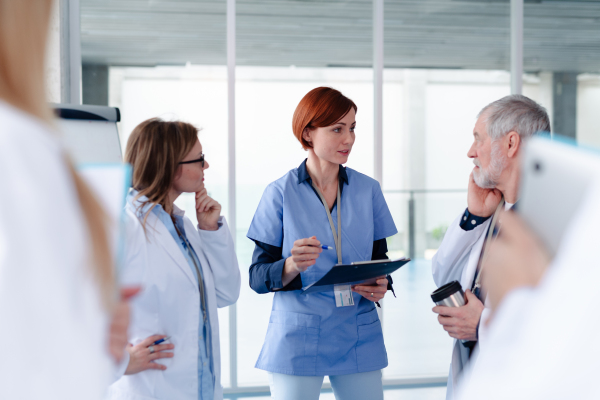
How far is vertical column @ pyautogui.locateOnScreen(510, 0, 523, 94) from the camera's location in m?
3.98

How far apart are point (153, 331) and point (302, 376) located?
2.46ft

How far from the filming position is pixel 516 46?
13.1 feet

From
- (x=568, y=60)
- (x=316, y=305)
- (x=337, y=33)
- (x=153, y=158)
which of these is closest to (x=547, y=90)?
(x=568, y=60)

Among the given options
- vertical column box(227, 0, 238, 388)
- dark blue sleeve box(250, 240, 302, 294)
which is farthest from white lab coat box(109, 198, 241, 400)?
vertical column box(227, 0, 238, 388)

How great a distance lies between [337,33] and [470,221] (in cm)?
242

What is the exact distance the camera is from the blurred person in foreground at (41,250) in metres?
0.46

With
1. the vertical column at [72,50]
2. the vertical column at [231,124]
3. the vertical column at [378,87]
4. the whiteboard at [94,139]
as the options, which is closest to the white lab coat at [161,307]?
the whiteboard at [94,139]

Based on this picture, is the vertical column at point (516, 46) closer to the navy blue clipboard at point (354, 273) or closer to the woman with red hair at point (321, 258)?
the woman with red hair at point (321, 258)

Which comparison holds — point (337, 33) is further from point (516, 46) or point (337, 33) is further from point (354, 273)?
point (354, 273)

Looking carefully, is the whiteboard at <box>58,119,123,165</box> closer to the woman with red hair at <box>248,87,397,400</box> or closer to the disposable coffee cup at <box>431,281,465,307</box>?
the woman with red hair at <box>248,87,397,400</box>

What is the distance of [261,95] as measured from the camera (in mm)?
3762

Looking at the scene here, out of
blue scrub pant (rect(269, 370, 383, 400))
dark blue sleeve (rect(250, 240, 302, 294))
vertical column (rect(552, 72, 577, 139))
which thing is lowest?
blue scrub pant (rect(269, 370, 383, 400))

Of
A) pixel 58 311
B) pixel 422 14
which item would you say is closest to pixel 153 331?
pixel 58 311

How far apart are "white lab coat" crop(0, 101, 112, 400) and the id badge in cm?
172
